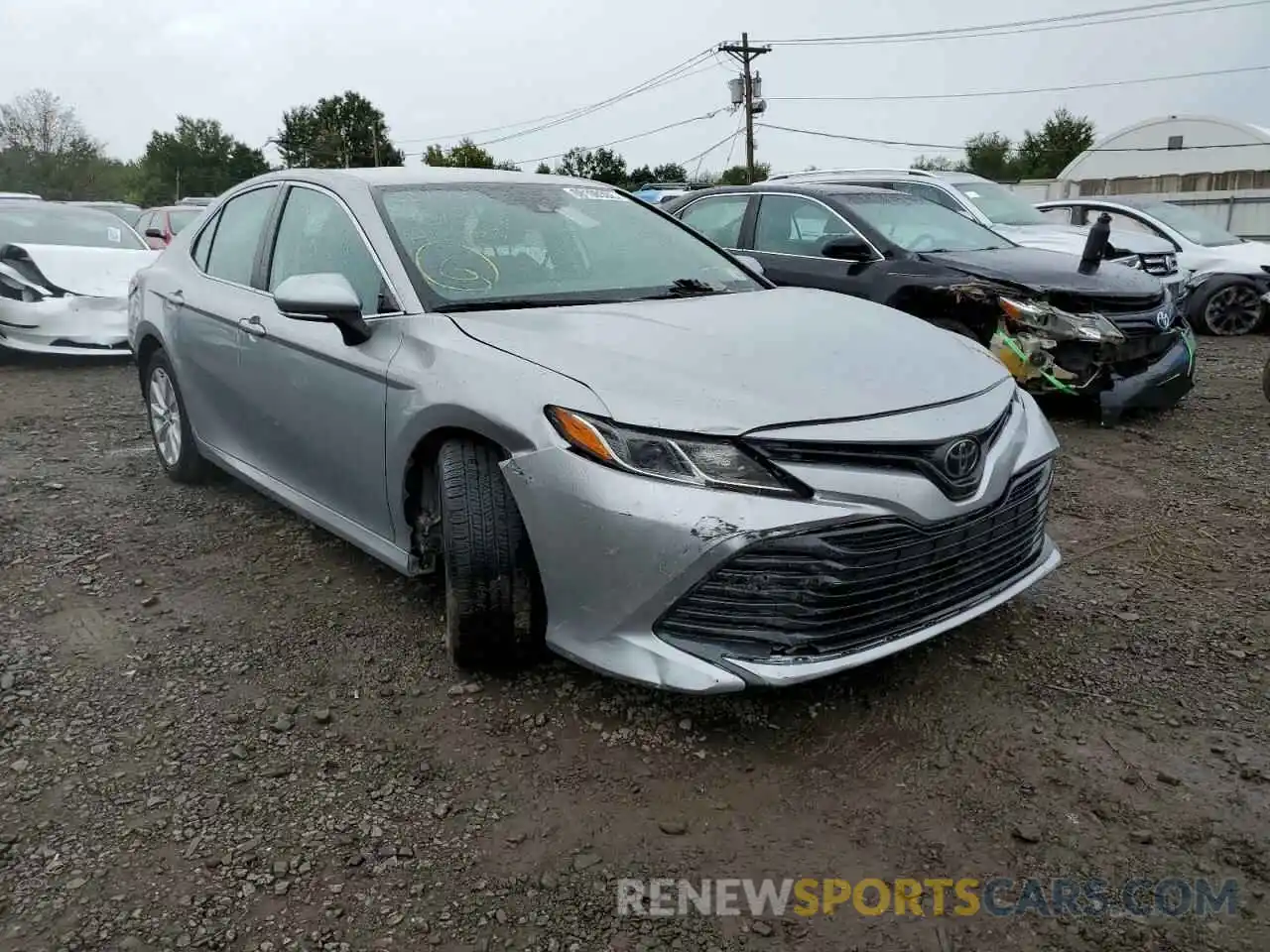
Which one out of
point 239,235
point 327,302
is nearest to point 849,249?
point 239,235

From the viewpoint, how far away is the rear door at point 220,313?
3.95 meters

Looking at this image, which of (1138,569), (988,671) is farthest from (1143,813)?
(1138,569)

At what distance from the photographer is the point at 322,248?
3.55 meters

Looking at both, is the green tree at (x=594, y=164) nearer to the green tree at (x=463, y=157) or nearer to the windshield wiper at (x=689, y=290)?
the green tree at (x=463, y=157)

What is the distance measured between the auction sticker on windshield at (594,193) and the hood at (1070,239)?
250 inches

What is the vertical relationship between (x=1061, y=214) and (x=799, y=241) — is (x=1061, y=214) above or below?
above

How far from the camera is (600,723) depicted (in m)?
2.74

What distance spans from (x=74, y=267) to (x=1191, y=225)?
1133 cm

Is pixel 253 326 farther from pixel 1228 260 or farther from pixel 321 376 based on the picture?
pixel 1228 260

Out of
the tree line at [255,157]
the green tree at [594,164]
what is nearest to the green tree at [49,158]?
the tree line at [255,157]

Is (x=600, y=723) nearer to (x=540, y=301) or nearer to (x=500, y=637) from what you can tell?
(x=500, y=637)

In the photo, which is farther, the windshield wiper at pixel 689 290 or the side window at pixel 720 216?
the side window at pixel 720 216

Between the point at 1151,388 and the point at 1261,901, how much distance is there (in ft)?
14.9

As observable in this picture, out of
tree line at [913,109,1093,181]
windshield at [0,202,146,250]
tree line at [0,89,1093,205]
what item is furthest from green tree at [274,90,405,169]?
windshield at [0,202,146,250]
